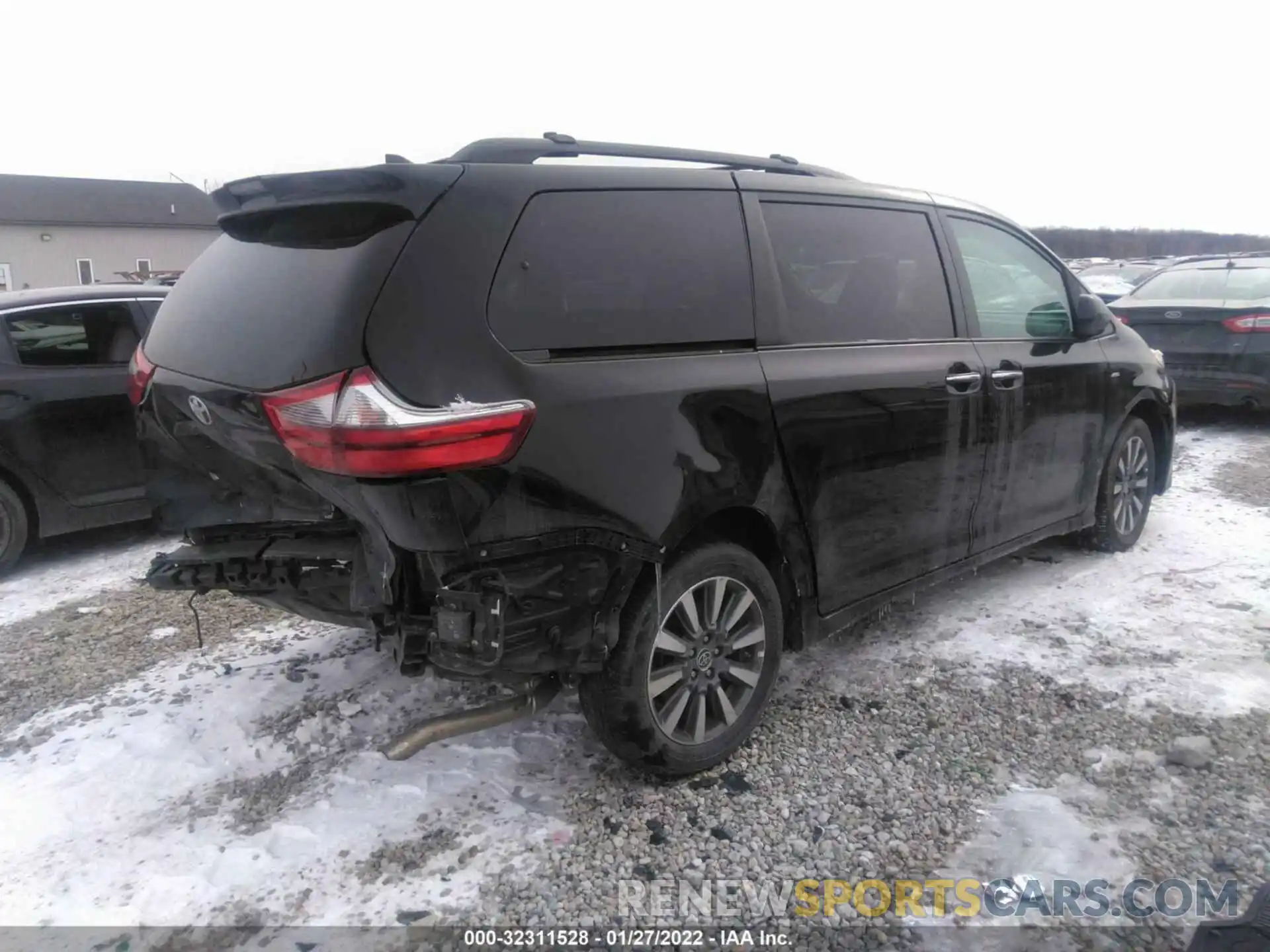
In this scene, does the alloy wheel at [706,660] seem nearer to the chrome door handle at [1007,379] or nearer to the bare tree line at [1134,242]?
the chrome door handle at [1007,379]

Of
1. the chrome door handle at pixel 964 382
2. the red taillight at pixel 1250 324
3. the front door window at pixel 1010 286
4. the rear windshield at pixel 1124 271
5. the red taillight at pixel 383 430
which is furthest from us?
the rear windshield at pixel 1124 271

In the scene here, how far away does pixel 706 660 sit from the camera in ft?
9.77

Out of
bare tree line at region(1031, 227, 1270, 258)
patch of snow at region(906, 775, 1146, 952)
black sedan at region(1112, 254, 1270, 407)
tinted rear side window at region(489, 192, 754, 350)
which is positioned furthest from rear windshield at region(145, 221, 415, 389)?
bare tree line at region(1031, 227, 1270, 258)

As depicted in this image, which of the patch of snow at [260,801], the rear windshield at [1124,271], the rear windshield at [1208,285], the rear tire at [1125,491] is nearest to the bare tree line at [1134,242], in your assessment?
the rear windshield at [1124,271]

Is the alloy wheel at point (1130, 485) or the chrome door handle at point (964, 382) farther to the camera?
the alloy wheel at point (1130, 485)

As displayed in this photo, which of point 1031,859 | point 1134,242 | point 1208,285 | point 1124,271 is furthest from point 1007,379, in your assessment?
point 1134,242

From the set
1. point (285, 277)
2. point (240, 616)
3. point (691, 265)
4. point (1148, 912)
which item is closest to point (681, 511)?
point (691, 265)

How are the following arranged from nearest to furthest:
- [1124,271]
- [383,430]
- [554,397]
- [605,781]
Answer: [383,430] < [554,397] < [605,781] < [1124,271]

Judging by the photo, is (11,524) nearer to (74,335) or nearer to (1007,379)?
(74,335)

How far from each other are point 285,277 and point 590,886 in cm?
196

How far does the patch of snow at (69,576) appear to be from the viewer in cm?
480

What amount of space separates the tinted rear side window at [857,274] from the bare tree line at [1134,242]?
183 feet

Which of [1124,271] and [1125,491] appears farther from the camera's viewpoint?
[1124,271]

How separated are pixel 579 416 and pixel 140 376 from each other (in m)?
1.74
